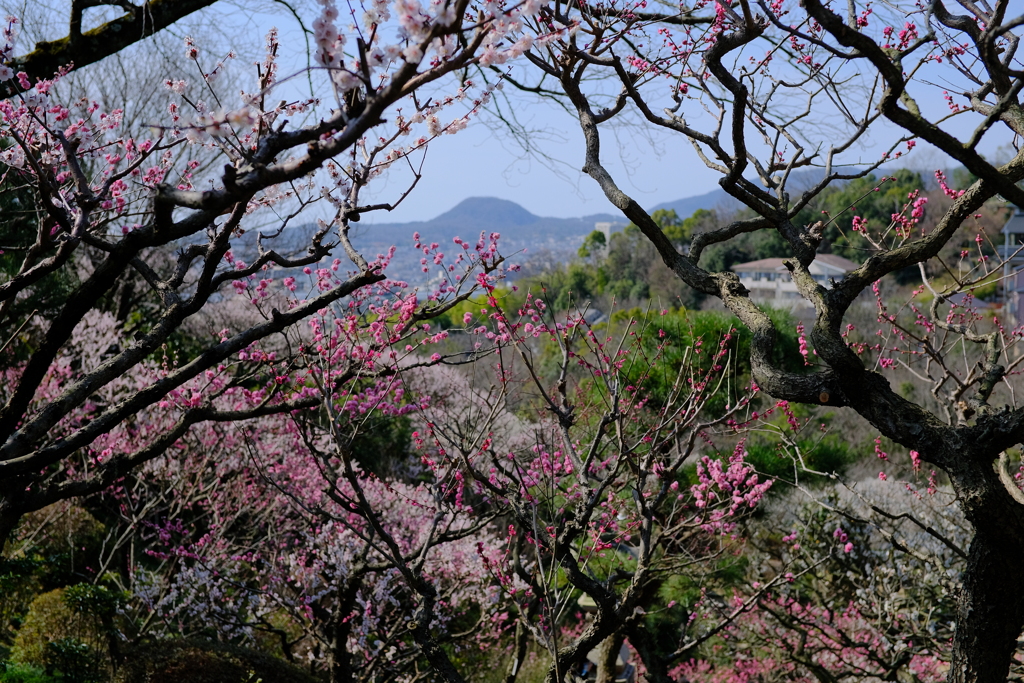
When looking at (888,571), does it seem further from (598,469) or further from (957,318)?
(598,469)

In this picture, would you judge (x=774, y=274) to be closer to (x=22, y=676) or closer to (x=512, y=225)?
(x=512, y=225)

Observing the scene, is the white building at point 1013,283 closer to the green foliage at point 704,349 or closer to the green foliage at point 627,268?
the green foliage at point 704,349

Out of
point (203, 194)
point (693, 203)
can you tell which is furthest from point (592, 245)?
point (203, 194)

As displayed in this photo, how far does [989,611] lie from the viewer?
90.0 inches

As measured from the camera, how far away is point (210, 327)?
10461mm

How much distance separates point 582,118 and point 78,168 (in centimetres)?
232

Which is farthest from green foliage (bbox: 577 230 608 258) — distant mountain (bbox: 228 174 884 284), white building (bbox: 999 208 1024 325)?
white building (bbox: 999 208 1024 325)

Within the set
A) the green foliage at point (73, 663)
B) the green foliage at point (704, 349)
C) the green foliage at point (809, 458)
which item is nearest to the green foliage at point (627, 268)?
the green foliage at point (704, 349)

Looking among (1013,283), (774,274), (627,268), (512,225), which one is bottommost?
(1013,283)

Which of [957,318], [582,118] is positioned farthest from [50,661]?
[957,318]

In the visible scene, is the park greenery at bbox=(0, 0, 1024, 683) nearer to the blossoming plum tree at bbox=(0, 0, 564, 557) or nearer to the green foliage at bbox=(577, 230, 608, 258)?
the blossoming plum tree at bbox=(0, 0, 564, 557)

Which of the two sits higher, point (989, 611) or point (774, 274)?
point (989, 611)

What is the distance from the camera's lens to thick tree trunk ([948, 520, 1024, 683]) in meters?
2.23

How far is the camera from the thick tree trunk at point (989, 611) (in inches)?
88.0
